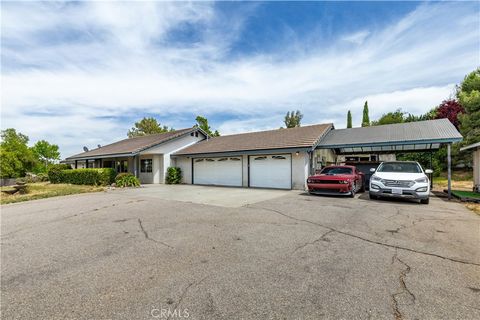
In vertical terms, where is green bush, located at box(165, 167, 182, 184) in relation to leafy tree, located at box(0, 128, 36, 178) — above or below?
below

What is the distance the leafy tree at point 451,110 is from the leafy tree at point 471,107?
5.50m

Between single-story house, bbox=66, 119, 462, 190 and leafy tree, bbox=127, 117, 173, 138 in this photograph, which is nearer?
single-story house, bbox=66, 119, 462, 190

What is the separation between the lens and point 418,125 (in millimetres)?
14031

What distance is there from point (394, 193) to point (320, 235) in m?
5.73

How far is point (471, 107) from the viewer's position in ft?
61.3

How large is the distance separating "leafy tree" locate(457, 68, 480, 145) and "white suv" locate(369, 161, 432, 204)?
14.7m

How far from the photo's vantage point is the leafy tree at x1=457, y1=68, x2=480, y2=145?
60.5ft

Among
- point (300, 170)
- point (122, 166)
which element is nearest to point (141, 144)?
point (122, 166)

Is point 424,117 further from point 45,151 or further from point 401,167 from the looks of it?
point 45,151

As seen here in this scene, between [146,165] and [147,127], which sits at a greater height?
[147,127]

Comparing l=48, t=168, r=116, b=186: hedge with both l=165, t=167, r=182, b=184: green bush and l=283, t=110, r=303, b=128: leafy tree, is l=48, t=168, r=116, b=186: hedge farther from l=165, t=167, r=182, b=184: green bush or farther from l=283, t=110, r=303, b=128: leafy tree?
l=283, t=110, r=303, b=128: leafy tree

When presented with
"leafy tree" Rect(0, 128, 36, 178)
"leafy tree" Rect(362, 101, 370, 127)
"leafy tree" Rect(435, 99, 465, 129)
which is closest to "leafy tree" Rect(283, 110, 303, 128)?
"leafy tree" Rect(362, 101, 370, 127)

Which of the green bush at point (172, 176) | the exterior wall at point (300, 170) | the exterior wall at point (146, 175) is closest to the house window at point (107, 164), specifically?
the exterior wall at point (146, 175)

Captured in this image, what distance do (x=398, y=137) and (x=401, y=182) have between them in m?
4.83
